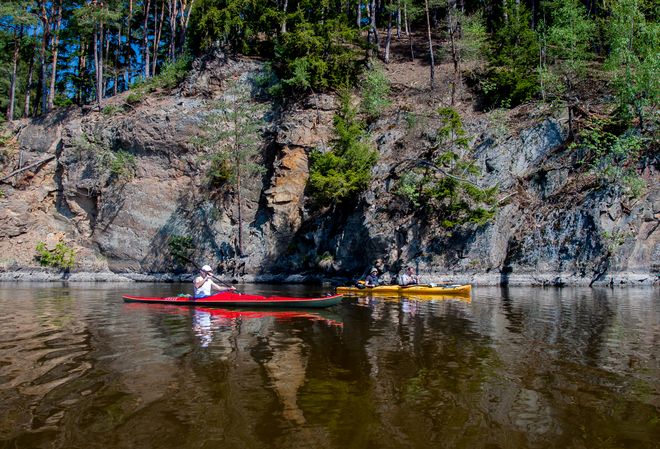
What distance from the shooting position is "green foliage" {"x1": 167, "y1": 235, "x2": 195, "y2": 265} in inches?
1177

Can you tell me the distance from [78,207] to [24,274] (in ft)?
18.5

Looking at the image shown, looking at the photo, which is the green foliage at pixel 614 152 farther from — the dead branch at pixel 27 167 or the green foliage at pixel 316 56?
the dead branch at pixel 27 167

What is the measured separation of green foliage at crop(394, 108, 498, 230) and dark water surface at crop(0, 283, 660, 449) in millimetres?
12701

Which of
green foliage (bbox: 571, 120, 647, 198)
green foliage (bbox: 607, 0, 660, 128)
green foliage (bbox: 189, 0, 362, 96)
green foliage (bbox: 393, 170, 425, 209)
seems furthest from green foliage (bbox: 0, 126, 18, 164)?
green foliage (bbox: 607, 0, 660, 128)

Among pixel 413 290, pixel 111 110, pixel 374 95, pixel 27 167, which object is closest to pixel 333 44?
pixel 374 95

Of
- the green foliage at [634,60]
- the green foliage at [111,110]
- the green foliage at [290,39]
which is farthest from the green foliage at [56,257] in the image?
the green foliage at [634,60]

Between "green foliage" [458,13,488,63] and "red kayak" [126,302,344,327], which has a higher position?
"green foliage" [458,13,488,63]

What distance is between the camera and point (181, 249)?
29.9 m

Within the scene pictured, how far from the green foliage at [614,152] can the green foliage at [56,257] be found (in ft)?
102

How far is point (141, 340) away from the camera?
9.11 metres

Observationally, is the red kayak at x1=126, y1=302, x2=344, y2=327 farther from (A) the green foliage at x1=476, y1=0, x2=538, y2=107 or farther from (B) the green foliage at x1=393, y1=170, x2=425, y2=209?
(A) the green foliage at x1=476, y1=0, x2=538, y2=107

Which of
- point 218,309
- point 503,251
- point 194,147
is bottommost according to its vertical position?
point 218,309

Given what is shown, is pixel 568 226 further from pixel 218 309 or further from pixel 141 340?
pixel 141 340

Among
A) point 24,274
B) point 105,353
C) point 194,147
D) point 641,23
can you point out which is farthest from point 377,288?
point 24,274
